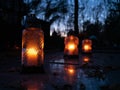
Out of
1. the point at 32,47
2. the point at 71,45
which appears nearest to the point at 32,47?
the point at 32,47

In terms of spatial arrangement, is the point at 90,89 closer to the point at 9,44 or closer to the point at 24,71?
the point at 24,71

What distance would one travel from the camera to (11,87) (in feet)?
16.0

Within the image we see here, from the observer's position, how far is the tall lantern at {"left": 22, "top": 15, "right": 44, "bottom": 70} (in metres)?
7.43

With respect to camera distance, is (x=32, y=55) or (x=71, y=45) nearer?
(x=32, y=55)

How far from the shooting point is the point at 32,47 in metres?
7.54

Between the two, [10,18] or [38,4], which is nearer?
[38,4]

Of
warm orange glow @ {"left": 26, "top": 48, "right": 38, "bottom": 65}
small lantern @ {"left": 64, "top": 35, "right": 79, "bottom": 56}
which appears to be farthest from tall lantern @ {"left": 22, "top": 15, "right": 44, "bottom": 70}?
small lantern @ {"left": 64, "top": 35, "right": 79, "bottom": 56}

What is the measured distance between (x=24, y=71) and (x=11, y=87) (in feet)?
7.73

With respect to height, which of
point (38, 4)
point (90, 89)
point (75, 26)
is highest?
point (38, 4)

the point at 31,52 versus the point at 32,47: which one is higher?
the point at 32,47

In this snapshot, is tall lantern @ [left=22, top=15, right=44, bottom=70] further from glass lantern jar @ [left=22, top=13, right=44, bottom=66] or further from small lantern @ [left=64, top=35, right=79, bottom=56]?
small lantern @ [left=64, top=35, right=79, bottom=56]

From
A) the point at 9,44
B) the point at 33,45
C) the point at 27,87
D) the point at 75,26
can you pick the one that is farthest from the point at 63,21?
the point at 27,87

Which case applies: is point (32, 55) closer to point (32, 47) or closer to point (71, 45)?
point (32, 47)

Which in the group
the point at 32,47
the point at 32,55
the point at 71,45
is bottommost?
the point at 32,55
